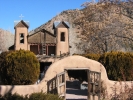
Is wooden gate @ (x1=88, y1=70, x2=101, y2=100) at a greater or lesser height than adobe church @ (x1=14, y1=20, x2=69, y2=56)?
lesser

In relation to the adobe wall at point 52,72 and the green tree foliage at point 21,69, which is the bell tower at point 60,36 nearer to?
the green tree foliage at point 21,69

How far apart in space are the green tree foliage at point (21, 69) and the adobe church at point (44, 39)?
2040 cm

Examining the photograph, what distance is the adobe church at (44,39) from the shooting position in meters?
37.1

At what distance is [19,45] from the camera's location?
3712 cm

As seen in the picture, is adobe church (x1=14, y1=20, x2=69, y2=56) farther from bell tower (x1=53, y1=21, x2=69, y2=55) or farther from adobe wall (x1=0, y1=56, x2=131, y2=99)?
adobe wall (x1=0, y1=56, x2=131, y2=99)

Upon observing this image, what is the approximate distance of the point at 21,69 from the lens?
1633 centimetres

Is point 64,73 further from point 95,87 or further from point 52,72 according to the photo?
point 95,87

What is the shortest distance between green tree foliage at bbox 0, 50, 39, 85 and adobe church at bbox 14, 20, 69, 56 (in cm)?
2040

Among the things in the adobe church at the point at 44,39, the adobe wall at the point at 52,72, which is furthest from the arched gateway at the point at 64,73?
the adobe church at the point at 44,39

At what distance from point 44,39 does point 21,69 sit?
889 inches

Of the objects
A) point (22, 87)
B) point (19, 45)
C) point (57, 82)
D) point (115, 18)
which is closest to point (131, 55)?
point (57, 82)

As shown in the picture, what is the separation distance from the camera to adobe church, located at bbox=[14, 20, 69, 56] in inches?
1460

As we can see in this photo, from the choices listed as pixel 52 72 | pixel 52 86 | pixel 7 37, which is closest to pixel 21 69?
pixel 52 72

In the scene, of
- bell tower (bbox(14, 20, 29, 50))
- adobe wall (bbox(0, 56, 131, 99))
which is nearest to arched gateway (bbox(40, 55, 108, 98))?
adobe wall (bbox(0, 56, 131, 99))
